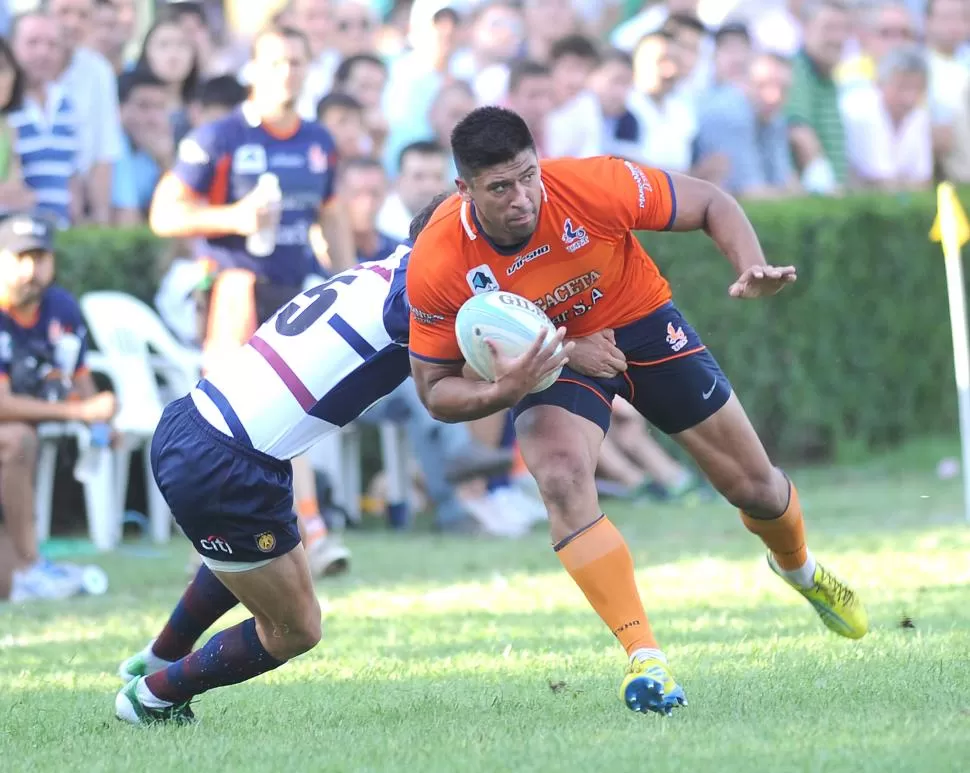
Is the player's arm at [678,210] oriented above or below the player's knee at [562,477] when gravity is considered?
above

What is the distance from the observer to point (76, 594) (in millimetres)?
9516

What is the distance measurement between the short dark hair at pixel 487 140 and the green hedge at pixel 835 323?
297 inches

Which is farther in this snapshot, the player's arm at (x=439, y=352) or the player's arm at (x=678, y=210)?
the player's arm at (x=678, y=210)

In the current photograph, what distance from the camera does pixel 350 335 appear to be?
18.5 feet

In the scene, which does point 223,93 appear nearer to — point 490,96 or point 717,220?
point 490,96

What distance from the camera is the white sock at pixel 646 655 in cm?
565

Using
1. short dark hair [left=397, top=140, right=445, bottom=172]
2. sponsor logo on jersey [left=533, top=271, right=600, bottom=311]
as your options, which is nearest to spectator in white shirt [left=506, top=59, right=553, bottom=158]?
short dark hair [left=397, top=140, right=445, bottom=172]

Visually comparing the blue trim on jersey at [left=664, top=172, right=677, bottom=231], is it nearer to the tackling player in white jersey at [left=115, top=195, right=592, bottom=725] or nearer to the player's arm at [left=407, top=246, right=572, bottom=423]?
the player's arm at [left=407, top=246, right=572, bottom=423]

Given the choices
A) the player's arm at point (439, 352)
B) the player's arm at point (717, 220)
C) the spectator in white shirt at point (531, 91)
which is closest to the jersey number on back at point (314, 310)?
the player's arm at point (439, 352)

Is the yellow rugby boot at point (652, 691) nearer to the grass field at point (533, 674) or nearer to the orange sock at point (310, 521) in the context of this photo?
the grass field at point (533, 674)

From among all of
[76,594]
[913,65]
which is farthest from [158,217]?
[913,65]

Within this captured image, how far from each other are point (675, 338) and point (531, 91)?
7623mm

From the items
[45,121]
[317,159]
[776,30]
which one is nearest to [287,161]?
[317,159]

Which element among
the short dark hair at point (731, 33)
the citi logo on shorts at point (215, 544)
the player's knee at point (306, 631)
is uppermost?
the short dark hair at point (731, 33)
